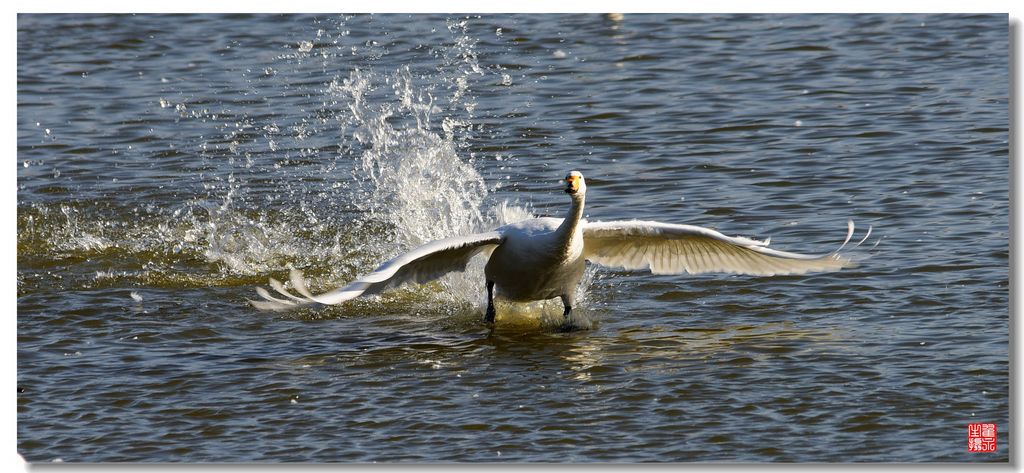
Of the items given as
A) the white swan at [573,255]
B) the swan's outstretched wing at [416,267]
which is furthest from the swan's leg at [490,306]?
the swan's outstretched wing at [416,267]

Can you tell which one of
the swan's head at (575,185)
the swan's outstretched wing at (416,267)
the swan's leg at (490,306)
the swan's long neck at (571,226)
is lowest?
the swan's leg at (490,306)

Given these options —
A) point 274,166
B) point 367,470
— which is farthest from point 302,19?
point 367,470

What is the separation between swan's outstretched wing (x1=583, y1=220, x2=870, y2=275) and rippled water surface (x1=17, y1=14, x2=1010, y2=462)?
0.98 ft

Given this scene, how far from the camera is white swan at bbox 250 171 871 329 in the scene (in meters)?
7.36

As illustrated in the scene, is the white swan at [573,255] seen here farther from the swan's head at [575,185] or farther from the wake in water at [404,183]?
the wake in water at [404,183]

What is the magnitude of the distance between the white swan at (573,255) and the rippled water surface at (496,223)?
0.31 metres

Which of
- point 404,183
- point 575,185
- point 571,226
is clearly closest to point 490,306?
point 571,226

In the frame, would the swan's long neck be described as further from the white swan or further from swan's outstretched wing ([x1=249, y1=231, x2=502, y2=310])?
swan's outstretched wing ([x1=249, y1=231, x2=502, y2=310])

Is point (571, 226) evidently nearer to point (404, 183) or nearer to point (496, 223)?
point (496, 223)

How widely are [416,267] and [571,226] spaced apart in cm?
93

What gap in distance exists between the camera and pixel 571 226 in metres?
7.39

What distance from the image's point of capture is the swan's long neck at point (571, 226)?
23.7 feet

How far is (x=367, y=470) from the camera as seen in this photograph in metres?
5.80

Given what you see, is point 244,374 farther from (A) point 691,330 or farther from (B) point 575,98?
(B) point 575,98
